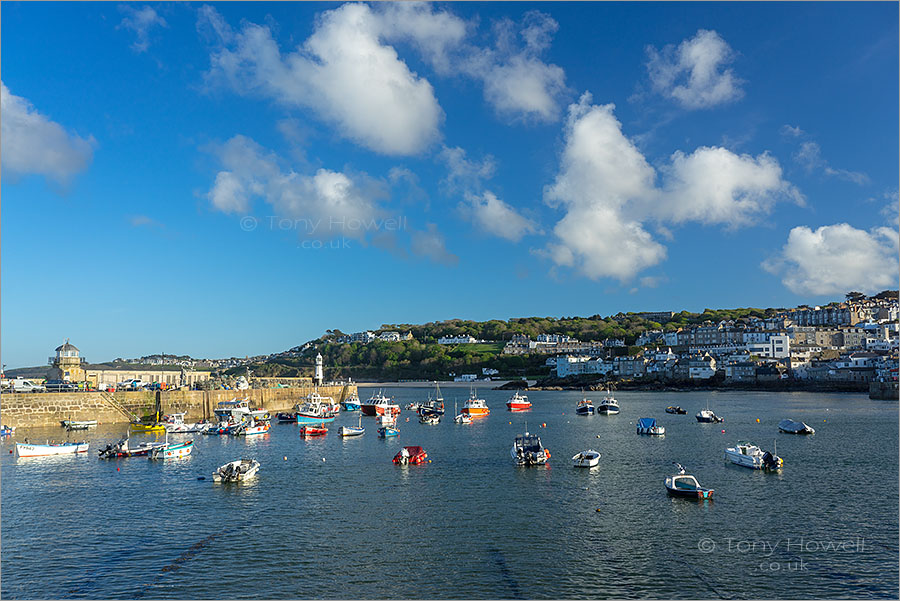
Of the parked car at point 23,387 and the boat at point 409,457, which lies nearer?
the boat at point 409,457

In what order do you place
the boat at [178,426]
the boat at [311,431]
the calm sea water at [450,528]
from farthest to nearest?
the boat at [311,431] → the boat at [178,426] → the calm sea water at [450,528]

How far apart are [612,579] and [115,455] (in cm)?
4175

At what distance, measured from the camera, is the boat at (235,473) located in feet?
131

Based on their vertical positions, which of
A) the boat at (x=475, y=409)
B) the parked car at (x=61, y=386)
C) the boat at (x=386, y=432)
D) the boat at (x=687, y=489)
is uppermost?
the parked car at (x=61, y=386)

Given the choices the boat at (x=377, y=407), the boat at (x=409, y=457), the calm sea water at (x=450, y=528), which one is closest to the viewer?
the calm sea water at (x=450, y=528)

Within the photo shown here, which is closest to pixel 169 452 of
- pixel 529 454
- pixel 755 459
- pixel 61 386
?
pixel 529 454

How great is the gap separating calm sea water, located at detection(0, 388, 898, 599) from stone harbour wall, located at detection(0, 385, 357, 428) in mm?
18640

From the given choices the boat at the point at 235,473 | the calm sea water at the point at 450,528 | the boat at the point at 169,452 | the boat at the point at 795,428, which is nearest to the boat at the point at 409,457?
the calm sea water at the point at 450,528

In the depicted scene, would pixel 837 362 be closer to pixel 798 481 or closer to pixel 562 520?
pixel 798 481

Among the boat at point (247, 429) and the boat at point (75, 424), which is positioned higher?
the boat at point (75, 424)

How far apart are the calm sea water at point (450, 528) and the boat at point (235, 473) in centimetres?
95

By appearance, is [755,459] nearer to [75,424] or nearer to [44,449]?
[44,449]

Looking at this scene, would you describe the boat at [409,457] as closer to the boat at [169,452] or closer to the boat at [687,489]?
the boat at [169,452]

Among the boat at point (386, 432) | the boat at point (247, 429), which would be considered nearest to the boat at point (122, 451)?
the boat at point (247, 429)
